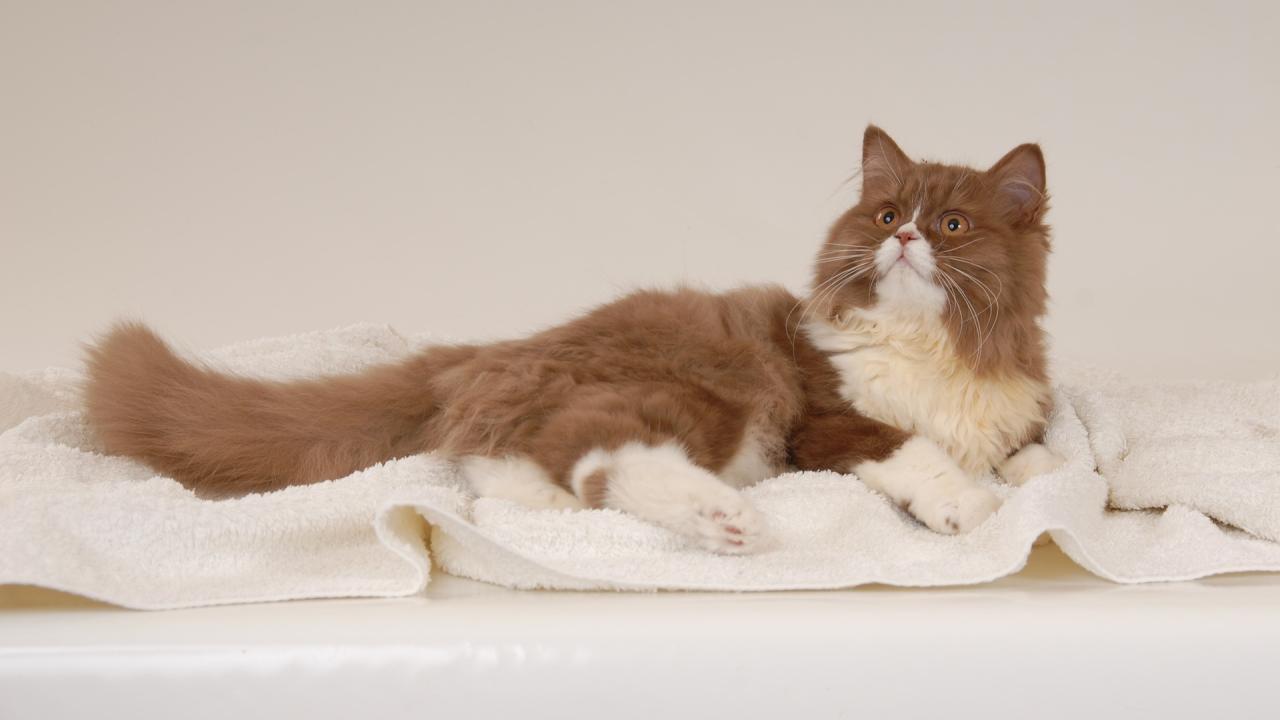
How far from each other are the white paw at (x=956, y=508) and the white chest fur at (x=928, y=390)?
13.8 inches

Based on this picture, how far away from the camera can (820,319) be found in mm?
2756

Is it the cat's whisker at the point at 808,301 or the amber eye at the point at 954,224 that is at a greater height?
the amber eye at the point at 954,224

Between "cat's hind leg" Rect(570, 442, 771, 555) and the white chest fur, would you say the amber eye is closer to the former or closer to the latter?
the white chest fur

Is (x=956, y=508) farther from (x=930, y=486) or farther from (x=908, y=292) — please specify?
(x=908, y=292)

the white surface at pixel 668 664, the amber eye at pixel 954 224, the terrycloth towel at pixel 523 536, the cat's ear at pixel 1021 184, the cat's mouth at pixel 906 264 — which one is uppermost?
the cat's ear at pixel 1021 184

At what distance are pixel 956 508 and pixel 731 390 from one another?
0.57m

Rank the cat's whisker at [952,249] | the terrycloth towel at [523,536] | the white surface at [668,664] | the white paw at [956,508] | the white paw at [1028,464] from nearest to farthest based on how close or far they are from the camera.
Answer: the white surface at [668,664] < the terrycloth towel at [523,536] < the white paw at [956,508] < the cat's whisker at [952,249] < the white paw at [1028,464]

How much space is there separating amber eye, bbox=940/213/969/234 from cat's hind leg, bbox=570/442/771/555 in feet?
2.88

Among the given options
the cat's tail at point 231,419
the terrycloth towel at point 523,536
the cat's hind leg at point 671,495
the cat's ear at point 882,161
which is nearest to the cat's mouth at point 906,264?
the cat's ear at point 882,161

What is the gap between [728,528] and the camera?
1951 mm

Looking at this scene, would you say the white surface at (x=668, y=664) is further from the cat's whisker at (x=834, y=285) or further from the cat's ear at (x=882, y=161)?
the cat's ear at (x=882, y=161)

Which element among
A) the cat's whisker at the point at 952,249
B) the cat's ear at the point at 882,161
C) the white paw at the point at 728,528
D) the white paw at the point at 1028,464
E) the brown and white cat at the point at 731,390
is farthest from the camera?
the cat's ear at the point at 882,161

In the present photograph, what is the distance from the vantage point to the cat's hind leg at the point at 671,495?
1956mm

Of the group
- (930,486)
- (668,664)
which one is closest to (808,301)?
(930,486)
